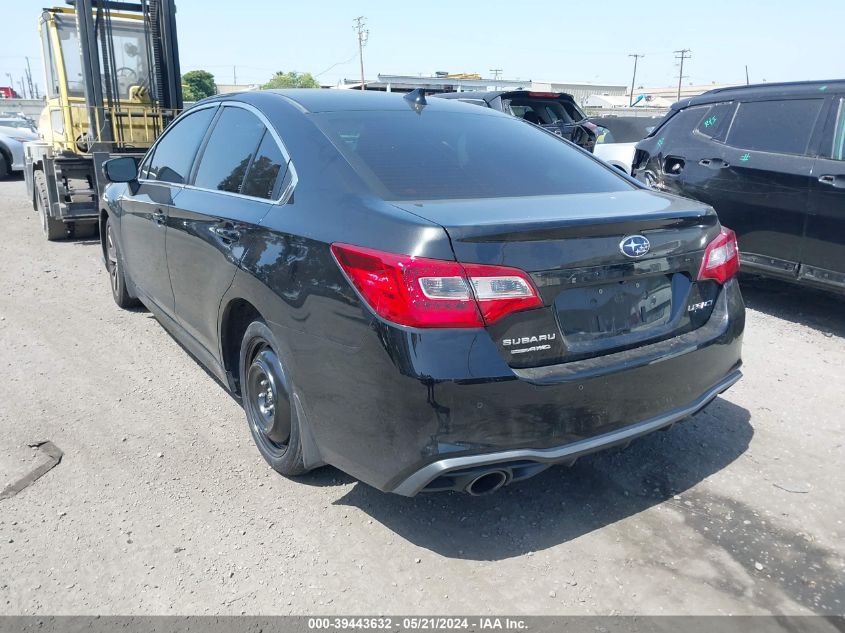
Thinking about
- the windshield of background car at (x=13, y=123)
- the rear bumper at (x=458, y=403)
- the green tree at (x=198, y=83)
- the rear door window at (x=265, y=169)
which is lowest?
the rear bumper at (x=458, y=403)

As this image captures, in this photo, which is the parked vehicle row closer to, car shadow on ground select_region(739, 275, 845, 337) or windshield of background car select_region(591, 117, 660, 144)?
car shadow on ground select_region(739, 275, 845, 337)

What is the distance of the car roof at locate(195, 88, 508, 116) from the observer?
129 inches

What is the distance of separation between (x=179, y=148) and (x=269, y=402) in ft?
6.54

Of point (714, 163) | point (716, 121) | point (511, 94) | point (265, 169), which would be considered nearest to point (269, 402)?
point (265, 169)

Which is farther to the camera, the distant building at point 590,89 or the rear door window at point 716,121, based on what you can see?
the distant building at point 590,89

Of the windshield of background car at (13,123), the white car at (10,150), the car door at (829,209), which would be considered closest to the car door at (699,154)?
the car door at (829,209)

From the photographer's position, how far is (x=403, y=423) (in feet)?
7.68

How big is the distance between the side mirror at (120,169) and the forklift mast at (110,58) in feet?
15.2

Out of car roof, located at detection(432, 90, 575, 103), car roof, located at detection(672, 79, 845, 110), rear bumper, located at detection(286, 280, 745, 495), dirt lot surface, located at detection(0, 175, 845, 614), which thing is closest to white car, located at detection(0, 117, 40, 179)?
car roof, located at detection(432, 90, 575, 103)

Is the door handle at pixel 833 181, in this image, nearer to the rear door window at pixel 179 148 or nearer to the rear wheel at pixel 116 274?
the rear door window at pixel 179 148

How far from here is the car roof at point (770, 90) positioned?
5379 mm

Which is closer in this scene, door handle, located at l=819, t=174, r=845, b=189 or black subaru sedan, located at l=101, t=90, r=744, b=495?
black subaru sedan, located at l=101, t=90, r=744, b=495

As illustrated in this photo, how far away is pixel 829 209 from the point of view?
507 cm

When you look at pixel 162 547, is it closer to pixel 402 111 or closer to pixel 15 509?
pixel 15 509
